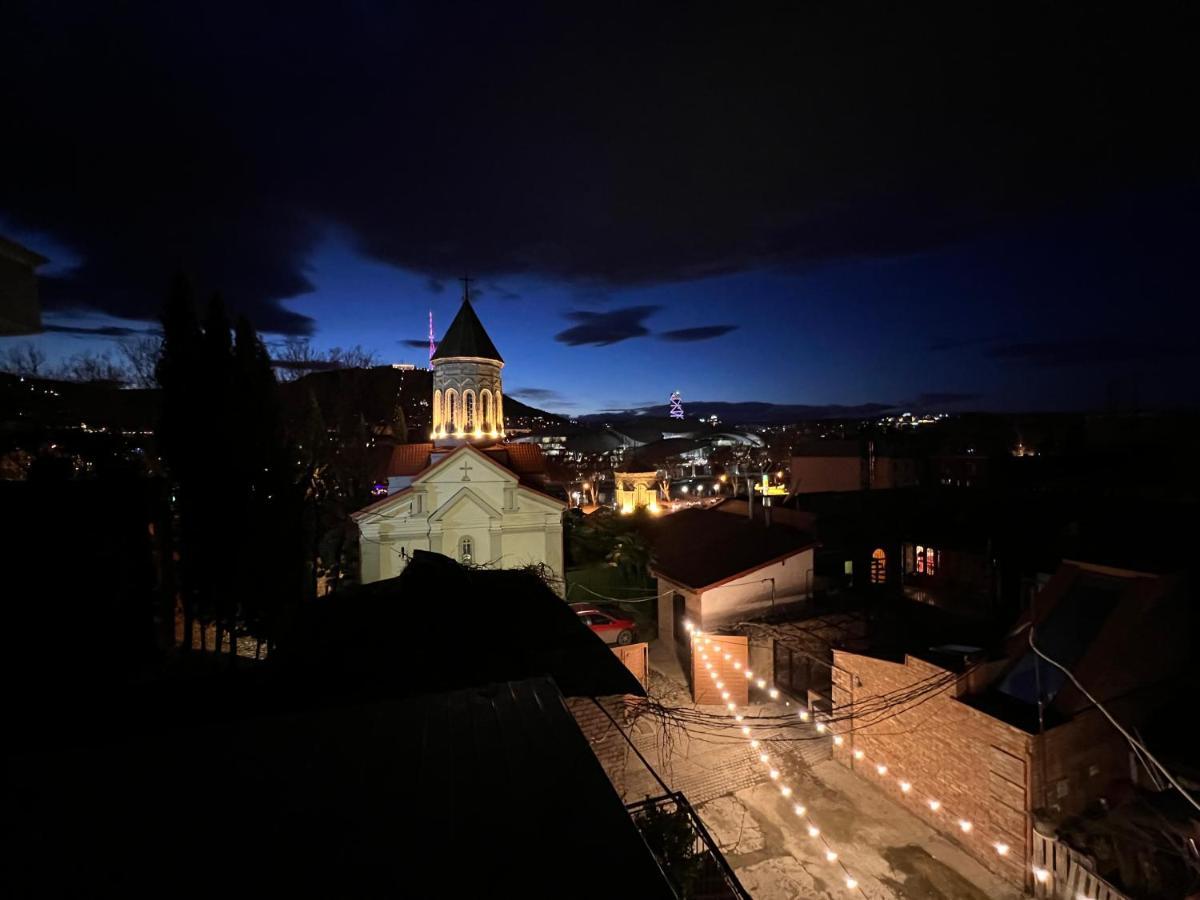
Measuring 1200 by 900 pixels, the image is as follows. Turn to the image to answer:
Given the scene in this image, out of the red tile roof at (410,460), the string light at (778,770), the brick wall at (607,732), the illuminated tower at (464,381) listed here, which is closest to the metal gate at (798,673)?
the string light at (778,770)

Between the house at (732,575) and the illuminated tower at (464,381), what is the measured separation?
14.0 meters

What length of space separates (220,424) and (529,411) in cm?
12841

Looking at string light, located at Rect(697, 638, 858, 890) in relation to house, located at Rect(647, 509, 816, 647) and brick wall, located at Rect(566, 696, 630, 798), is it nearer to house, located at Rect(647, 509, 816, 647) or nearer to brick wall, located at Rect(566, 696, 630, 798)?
house, located at Rect(647, 509, 816, 647)

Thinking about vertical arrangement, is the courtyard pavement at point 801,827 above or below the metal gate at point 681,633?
below

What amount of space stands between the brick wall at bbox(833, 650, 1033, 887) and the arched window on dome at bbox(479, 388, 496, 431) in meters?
21.7

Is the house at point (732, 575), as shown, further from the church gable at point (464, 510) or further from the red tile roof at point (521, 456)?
the red tile roof at point (521, 456)

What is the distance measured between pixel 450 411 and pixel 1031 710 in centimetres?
2625

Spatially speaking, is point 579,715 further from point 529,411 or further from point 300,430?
point 529,411

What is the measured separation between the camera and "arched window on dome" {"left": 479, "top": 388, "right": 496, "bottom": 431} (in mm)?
29250

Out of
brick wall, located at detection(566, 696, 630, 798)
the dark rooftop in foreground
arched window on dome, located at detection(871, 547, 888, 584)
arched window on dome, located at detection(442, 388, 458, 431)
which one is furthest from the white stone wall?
the dark rooftop in foreground

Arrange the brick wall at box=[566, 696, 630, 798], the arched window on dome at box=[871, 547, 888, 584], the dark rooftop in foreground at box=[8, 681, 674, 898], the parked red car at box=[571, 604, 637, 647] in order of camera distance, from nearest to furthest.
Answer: the dark rooftop in foreground at box=[8, 681, 674, 898], the brick wall at box=[566, 696, 630, 798], the parked red car at box=[571, 604, 637, 647], the arched window on dome at box=[871, 547, 888, 584]

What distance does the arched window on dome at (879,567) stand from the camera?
856 inches

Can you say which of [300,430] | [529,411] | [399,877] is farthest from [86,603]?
[529,411]

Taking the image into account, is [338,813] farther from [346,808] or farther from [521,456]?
[521,456]
